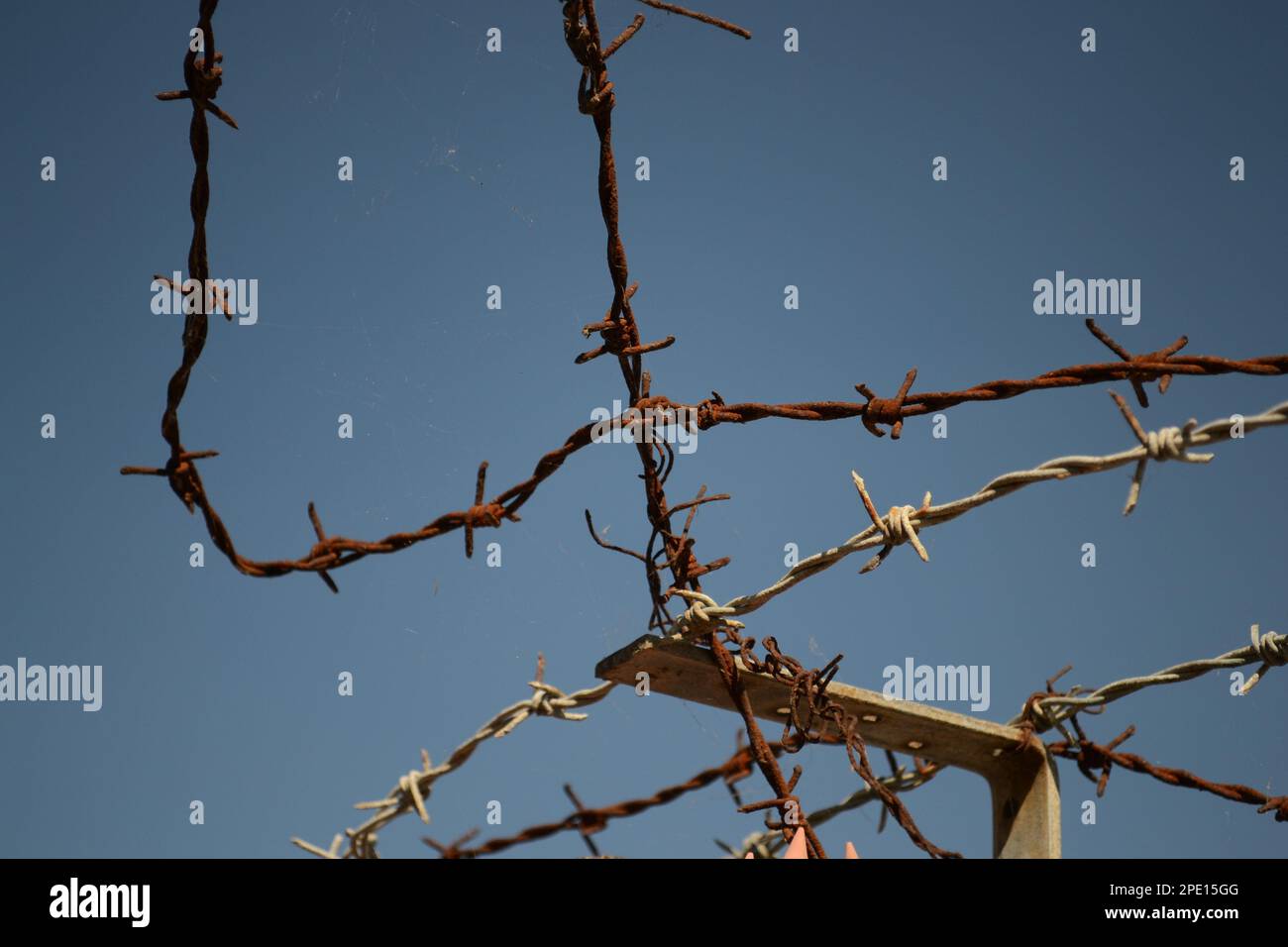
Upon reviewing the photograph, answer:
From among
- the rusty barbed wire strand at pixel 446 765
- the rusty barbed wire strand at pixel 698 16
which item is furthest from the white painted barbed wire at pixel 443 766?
the rusty barbed wire strand at pixel 698 16

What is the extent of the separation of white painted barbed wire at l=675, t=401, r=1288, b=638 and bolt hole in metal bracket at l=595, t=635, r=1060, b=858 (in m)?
0.16

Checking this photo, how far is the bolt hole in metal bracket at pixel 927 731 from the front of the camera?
5.29 m

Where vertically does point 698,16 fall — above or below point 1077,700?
above

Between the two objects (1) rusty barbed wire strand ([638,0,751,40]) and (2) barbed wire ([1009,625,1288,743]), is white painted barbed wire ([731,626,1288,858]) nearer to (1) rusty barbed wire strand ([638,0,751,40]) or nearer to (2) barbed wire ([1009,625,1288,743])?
(2) barbed wire ([1009,625,1288,743])

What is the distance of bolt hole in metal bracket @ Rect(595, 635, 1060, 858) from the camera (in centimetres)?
529

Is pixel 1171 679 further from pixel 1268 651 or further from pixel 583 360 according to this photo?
pixel 583 360

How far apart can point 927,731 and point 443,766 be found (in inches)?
56.2

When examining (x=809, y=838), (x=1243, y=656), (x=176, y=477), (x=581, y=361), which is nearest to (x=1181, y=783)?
(x=1243, y=656)

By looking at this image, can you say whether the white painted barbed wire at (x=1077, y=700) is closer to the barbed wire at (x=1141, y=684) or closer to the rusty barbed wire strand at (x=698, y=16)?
the barbed wire at (x=1141, y=684)

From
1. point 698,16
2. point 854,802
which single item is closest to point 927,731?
point 854,802

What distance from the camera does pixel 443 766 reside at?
5430mm

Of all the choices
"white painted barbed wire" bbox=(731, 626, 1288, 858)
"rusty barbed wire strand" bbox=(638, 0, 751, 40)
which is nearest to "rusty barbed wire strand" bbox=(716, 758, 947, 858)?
"white painted barbed wire" bbox=(731, 626, 1288, 858)
